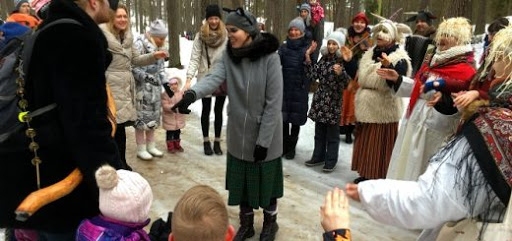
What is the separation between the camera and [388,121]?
14.7 feet

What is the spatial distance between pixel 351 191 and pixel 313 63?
377 centimetres

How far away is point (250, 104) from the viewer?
3.30 metres

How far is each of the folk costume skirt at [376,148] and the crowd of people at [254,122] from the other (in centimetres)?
1

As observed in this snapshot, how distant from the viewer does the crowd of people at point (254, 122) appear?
163 cm

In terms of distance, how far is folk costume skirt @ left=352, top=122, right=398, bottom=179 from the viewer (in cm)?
454

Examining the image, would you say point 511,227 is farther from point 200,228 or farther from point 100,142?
point 100,142

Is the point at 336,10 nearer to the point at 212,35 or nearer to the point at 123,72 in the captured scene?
the point at 212,35

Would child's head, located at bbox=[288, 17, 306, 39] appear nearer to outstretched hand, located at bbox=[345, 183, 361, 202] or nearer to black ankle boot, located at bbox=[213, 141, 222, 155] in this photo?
black ankle boot, located at bbox=[213, 141, 222, 155]

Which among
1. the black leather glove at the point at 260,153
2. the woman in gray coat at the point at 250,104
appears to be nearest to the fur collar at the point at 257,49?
the woman in gray coat at the point at 250,104

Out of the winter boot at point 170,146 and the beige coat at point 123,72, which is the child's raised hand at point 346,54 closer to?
the beige coat at point 123,72

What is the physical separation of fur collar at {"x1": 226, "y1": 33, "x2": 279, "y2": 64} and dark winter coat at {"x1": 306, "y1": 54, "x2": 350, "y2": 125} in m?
1.98

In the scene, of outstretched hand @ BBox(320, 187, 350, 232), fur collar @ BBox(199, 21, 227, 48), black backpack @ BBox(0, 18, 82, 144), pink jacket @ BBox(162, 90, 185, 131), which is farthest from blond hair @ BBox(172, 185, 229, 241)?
pink jacket @ BBox(162, 90, 185, 131)

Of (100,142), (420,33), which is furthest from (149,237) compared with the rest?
(420,33)

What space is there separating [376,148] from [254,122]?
1.80 m
